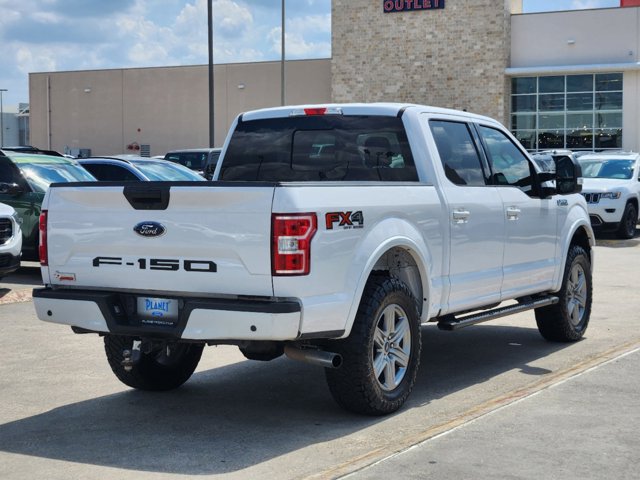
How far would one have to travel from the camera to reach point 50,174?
16406mm

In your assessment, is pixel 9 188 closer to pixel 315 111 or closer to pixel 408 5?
pixel 315 111

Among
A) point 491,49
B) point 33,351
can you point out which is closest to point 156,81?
→ point 491,49

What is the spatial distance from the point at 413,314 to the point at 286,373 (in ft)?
5.72

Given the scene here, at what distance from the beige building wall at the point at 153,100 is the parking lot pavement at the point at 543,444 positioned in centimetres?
4704

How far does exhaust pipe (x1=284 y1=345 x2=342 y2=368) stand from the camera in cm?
668

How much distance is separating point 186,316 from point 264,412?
115 cm

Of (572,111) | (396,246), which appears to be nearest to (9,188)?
(396,246)

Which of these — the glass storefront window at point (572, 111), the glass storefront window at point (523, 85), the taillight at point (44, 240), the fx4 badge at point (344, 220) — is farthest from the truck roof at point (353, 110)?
the glass storefront window at point (523, 85)

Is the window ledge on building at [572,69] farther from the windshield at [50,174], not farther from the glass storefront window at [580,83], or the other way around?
the windshield at [50,174]

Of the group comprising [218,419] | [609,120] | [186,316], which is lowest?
[218,419]

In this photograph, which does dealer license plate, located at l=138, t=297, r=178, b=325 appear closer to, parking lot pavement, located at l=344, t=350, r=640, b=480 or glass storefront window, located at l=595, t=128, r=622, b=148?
parking lot pavement, located at l=344, t=350, r=640, b=480

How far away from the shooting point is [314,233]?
251 inches

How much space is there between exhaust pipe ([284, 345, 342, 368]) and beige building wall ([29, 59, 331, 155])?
47.5 metres

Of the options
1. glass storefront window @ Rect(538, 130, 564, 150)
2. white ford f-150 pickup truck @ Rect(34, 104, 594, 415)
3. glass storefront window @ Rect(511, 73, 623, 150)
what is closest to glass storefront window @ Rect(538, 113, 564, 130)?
glass storefront window @ Rect(511, 73, 623, 150)
